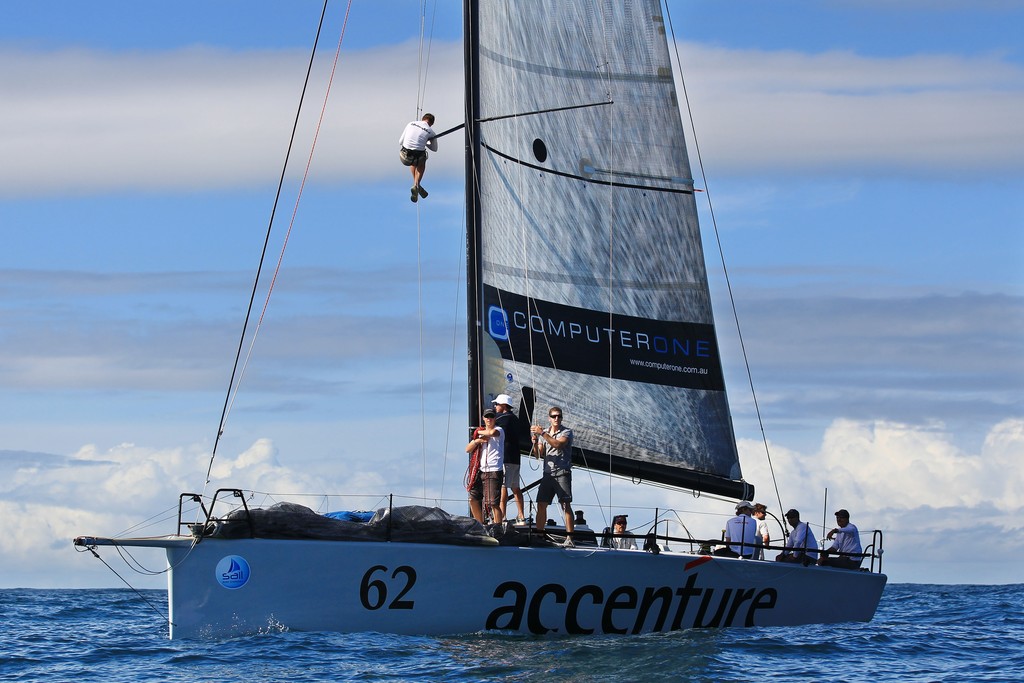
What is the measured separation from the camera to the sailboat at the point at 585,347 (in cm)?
1544

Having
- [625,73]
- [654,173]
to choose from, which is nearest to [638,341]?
[654,173]

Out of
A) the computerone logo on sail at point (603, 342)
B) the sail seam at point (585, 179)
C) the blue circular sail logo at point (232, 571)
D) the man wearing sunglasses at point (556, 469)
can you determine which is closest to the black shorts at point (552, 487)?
the man wearing sunglasses at point (556, 469)

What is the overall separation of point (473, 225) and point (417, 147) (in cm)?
129

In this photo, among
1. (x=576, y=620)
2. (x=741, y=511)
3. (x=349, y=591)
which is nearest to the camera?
(x=349, y=591)

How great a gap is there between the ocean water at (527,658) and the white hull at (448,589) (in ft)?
0.75

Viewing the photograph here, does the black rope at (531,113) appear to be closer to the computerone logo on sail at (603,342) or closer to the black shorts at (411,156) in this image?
the black shorts at (411,156)

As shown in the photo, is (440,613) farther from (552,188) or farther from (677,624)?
(552,188)

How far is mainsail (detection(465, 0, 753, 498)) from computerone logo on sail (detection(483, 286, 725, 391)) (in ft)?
0.07

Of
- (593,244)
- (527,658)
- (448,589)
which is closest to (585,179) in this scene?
(593,244)

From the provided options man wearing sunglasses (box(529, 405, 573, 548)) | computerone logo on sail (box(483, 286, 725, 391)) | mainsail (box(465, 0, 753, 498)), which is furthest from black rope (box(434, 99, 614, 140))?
man wearing sunglasses (box(529, 405, 573, 548))

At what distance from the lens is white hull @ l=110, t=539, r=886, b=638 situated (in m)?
14.7

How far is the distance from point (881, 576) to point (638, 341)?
468 cm

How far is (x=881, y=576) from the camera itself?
19.0 metres

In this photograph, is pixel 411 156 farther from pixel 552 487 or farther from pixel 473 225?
pixel 552 487
